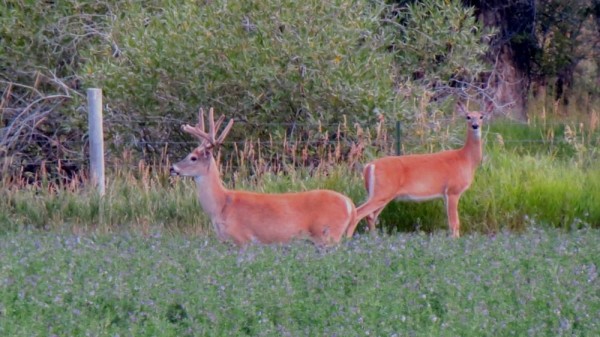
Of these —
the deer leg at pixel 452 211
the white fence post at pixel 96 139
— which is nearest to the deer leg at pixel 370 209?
the deer leg at pixel 452 211

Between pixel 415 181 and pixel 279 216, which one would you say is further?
pixel 415 181

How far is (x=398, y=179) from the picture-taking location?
11148 mm

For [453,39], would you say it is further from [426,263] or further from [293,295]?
[293,295]

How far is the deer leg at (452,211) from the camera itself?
1100cm

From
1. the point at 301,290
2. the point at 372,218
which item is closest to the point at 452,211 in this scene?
the point at 372,218

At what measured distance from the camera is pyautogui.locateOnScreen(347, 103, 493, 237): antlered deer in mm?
11086

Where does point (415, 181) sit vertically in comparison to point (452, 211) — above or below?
above

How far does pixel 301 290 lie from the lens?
7258 millimetres

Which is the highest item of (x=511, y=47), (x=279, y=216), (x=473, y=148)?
(x=511, y=47)

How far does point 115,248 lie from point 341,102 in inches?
221

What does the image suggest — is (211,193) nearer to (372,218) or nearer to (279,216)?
(279,216)

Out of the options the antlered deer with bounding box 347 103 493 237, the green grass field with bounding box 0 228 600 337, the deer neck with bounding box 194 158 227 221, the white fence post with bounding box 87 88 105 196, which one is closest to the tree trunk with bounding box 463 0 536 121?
the antlered deer with bounding box 347 103 493 237

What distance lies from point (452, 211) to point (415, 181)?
45 centimetres

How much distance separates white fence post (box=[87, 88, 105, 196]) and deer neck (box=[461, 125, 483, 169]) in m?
3.67
